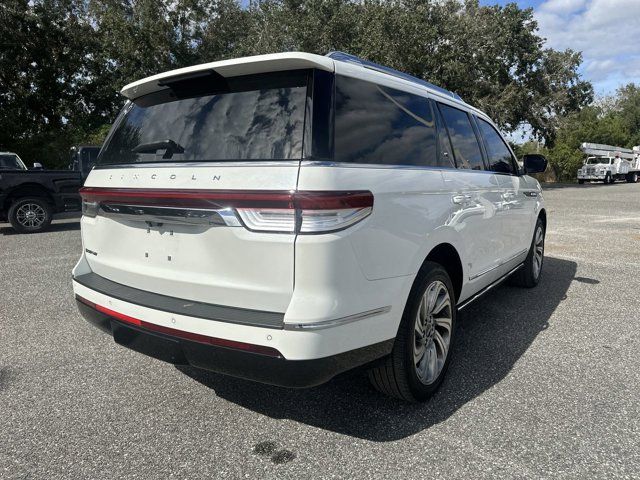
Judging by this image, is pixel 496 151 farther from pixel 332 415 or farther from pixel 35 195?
pixel 35 195

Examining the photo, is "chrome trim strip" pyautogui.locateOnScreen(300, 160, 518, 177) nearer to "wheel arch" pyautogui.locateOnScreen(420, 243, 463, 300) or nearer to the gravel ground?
"wheel arch" pyautogui.locateOnScreen(420, 243, 463, 300)

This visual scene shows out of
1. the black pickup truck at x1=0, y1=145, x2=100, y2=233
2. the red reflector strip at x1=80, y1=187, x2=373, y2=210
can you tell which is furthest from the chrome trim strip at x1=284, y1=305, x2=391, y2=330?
the black pickup truck at x1=0, y1=145, x2=100, y2=233

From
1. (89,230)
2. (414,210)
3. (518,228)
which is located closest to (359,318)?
(414,210)

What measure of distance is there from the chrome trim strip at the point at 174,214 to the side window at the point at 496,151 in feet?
9.10

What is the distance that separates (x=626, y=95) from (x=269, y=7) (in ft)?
227

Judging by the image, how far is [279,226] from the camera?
6.59ft

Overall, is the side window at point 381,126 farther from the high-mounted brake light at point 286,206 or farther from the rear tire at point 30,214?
the rear tire at point 30,214

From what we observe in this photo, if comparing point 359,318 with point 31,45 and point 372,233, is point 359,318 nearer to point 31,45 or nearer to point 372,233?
point 372,233

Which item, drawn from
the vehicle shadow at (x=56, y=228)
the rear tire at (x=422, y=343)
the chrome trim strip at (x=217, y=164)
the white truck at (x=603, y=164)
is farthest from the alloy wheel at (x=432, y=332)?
the white truck at (x=603, y=164)

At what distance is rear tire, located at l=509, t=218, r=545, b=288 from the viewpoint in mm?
5230

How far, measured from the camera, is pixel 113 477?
2.16 meters

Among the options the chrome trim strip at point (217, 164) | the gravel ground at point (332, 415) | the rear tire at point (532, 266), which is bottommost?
the gravel ground at point (332, 415)

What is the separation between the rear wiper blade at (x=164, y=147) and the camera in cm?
247

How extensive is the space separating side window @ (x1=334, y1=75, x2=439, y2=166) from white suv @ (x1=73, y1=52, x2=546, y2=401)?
0.01 meters
